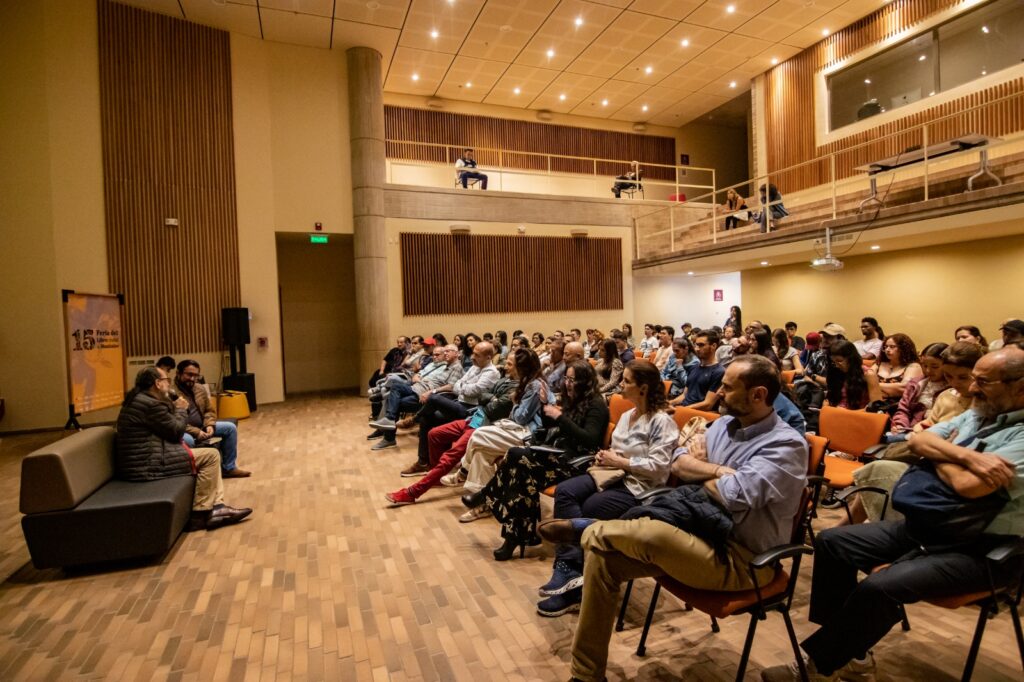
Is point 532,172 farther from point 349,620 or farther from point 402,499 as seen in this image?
point 349,620

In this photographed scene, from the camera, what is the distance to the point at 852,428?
3465mm

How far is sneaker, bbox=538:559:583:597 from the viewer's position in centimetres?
275

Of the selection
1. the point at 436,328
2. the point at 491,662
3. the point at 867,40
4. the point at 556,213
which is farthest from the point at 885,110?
the point at 491,662

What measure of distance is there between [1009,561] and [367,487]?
4.25 meters

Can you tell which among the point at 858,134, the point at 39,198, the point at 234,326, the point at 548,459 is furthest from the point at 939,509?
the point at 858,134

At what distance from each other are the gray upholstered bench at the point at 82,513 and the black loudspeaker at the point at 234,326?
5.88m

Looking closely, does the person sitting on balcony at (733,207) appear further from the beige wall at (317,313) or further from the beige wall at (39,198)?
the beige wall at (39,198)

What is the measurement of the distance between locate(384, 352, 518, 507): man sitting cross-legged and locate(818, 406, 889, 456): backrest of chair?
7.03 feet

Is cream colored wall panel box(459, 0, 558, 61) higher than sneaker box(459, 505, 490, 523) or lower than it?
higher

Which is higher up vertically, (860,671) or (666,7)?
(666,7)

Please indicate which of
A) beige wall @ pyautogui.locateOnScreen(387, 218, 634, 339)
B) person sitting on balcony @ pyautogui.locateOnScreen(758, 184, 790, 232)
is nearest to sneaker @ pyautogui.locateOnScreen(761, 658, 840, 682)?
person sitting on balcony @ pyautogui.locateOnScreen(758, 184, 790, 232)

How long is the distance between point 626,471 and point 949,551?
1285 millimetres

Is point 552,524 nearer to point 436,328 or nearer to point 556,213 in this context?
point 436,328

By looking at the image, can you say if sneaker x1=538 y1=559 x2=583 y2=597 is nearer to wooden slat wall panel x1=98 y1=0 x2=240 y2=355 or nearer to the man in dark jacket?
the man in dark jacket
